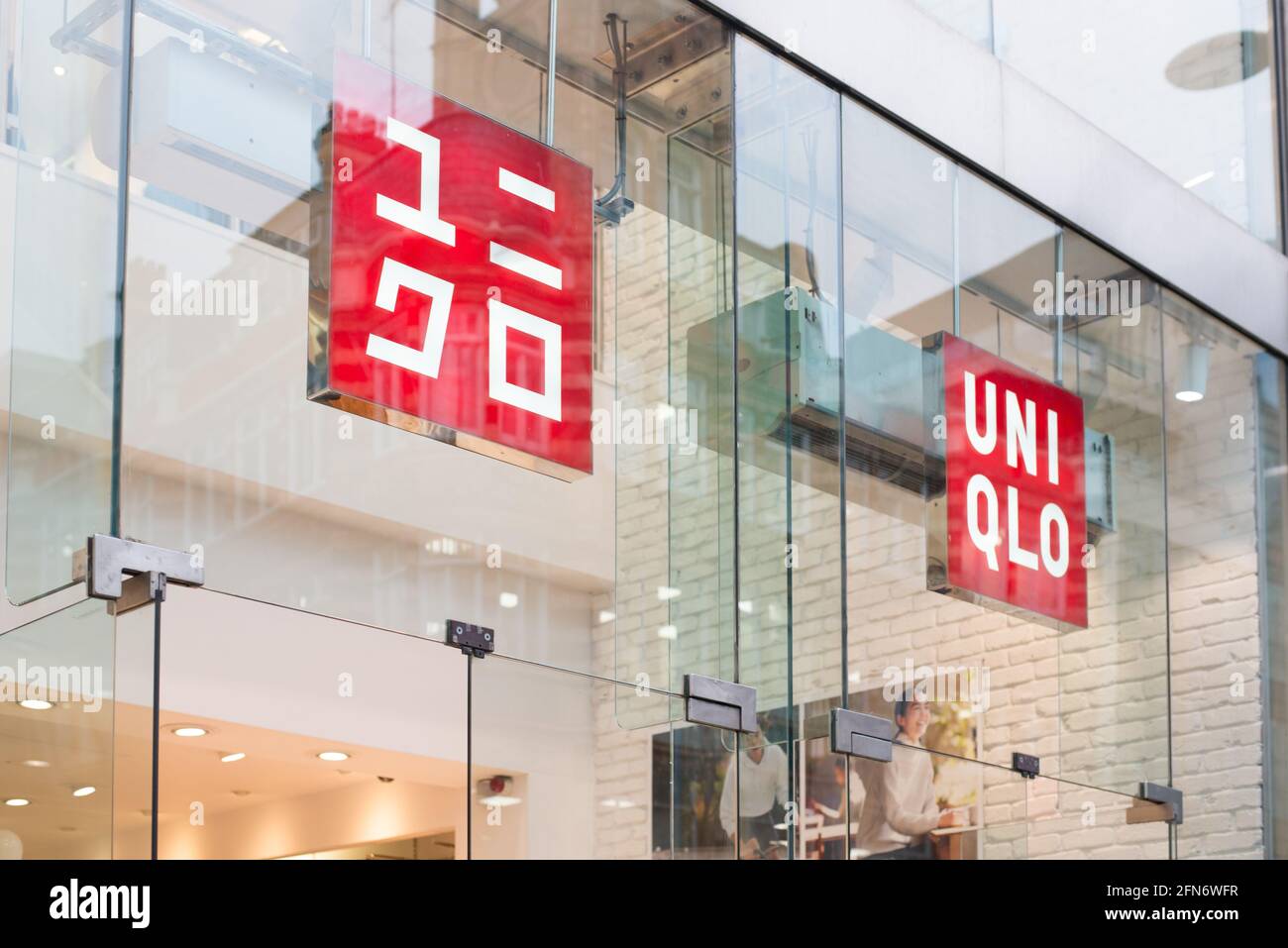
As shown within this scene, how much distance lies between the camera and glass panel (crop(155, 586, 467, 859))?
477 centimetres

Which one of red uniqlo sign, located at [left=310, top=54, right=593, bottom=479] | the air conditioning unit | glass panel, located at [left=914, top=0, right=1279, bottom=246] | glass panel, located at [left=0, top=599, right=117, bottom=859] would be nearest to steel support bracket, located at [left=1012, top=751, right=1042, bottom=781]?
the air conditioning unit

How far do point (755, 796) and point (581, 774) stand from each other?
0.48 meters

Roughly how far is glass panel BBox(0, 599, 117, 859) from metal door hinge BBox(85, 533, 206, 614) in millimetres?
34

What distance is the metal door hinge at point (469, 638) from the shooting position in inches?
119

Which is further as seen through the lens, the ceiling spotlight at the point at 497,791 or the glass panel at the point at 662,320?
the glass panel at the point at 662,320

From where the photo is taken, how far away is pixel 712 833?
10.9 feet

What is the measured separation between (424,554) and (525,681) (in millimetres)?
284

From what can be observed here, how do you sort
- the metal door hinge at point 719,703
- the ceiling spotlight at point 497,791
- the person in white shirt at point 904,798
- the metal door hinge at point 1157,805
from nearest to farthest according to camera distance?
the ceiling spotlight at point 497,791 → the metal door hinge at point 719,703 → the person in white shirt at point 904,798 → the metal door hinge at point 1157,805
